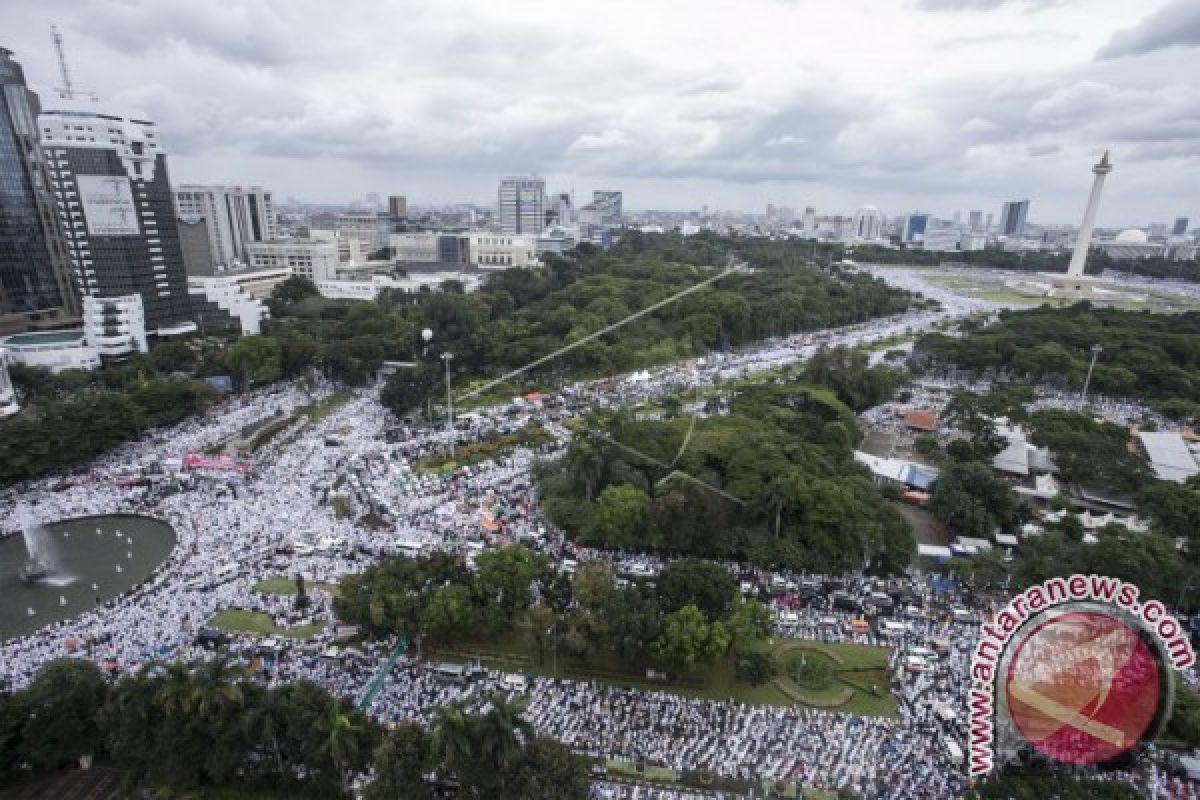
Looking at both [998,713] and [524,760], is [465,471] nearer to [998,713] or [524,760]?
[524,760]

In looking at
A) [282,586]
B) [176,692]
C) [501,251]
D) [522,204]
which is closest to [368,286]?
[501,251]

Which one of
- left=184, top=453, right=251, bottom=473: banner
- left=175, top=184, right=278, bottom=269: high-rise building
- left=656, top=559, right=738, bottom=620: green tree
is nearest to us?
left=656, top=559, right=738, bottom=620: green tree

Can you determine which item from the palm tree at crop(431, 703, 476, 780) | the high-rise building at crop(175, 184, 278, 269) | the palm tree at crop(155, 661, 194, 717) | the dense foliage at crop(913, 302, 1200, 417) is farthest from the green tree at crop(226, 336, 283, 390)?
the high-rise building at crop(175, 184, 278, 269)

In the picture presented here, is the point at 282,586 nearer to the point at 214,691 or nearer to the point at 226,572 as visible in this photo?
the point at 226,572

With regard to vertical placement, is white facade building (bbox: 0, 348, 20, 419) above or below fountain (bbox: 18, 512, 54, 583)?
above

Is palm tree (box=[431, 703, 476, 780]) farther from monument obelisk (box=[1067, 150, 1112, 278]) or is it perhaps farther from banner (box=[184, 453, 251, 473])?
monument obelisk (box=[1067, 150, 1112, 278])

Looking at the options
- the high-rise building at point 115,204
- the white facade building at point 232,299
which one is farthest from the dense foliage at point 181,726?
the white facade building at point 232,299
